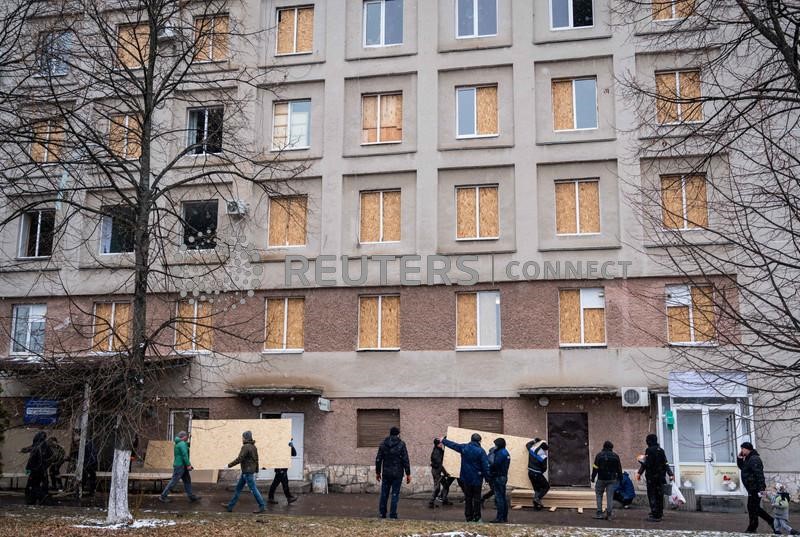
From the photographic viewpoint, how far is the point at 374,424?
2448 centimetres

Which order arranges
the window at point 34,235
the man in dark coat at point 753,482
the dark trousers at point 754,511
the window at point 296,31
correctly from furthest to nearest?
the window at point 34,235 < the window at point 296,31 < the dark trousers at point 754,511 < the man in dark coat at point 753,482

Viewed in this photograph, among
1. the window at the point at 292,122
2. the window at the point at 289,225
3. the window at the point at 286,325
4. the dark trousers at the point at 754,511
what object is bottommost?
the dark trousers at the point at 754,511

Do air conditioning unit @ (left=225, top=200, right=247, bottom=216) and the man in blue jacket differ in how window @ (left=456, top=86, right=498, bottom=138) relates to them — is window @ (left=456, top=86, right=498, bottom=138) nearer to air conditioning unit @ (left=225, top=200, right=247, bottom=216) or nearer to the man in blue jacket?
air conditioning unit @ (left=225, top=200, right=247, bottom=216)

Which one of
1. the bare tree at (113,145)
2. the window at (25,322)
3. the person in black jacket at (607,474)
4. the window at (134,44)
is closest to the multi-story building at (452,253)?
the window at (25,322)

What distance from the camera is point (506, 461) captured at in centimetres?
1639

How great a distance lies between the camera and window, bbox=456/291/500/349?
24.3m

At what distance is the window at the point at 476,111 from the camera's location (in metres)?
25.5

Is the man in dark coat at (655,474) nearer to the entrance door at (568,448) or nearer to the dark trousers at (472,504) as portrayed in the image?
the dark trousers at (472,504)

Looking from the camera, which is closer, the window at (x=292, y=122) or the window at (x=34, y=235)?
the window at (x=292, y=122)

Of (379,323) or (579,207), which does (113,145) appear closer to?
(379,323)

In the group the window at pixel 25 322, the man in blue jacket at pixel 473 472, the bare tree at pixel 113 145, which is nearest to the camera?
the bare tree at pixel 113 145

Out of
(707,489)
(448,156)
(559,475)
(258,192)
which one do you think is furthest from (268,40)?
(707,489)

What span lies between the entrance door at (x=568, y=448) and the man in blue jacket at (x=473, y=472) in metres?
7.50

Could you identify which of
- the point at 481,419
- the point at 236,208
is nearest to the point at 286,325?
the point at 236,208
